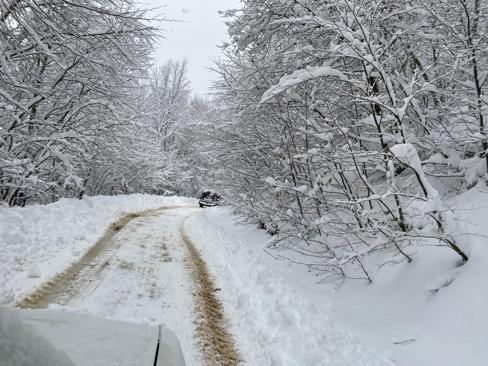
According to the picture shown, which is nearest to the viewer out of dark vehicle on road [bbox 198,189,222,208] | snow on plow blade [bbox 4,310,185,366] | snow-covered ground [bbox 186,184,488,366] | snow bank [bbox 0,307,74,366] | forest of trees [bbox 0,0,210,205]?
snow bank [bbox 0,307,74,366]

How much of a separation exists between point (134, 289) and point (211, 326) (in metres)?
1.75

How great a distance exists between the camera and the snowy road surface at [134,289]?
5051 millimetres

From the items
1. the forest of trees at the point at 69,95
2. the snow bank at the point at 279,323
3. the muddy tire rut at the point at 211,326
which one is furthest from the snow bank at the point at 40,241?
the snow bank at the point at 279,323

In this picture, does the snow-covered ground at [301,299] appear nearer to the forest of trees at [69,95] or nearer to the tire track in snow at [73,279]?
the tire track in snow at [73,279]

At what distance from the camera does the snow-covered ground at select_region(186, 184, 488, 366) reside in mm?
4137

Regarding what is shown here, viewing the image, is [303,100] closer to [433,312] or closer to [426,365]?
[433,312]

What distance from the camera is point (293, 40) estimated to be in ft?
25.6

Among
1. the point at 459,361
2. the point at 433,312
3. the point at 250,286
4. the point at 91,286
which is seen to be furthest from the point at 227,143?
the point at 459,361

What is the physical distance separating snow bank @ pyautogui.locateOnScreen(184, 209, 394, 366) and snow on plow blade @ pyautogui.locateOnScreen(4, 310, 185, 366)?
2.26 meters

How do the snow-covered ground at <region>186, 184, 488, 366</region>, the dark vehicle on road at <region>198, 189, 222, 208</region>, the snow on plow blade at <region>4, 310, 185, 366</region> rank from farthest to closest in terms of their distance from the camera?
the dark vehicle on road at <region>198, 189, 222, 208</region>
the snow-covered ground at <region>186, 184, 488, 366</region>
the snow on plow blade at <region>4, 310, 185, 366</region>

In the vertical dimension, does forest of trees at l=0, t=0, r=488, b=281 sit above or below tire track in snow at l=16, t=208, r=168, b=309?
above

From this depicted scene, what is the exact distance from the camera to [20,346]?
851 mm

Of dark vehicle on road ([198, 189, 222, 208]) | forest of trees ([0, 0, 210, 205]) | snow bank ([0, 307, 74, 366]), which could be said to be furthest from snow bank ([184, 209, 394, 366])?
dark vehicle on road ([198, 189, 222, 208])

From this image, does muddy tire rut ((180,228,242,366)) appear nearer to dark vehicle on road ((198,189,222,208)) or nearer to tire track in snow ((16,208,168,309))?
tire track in snow ((16,208,168,309))
